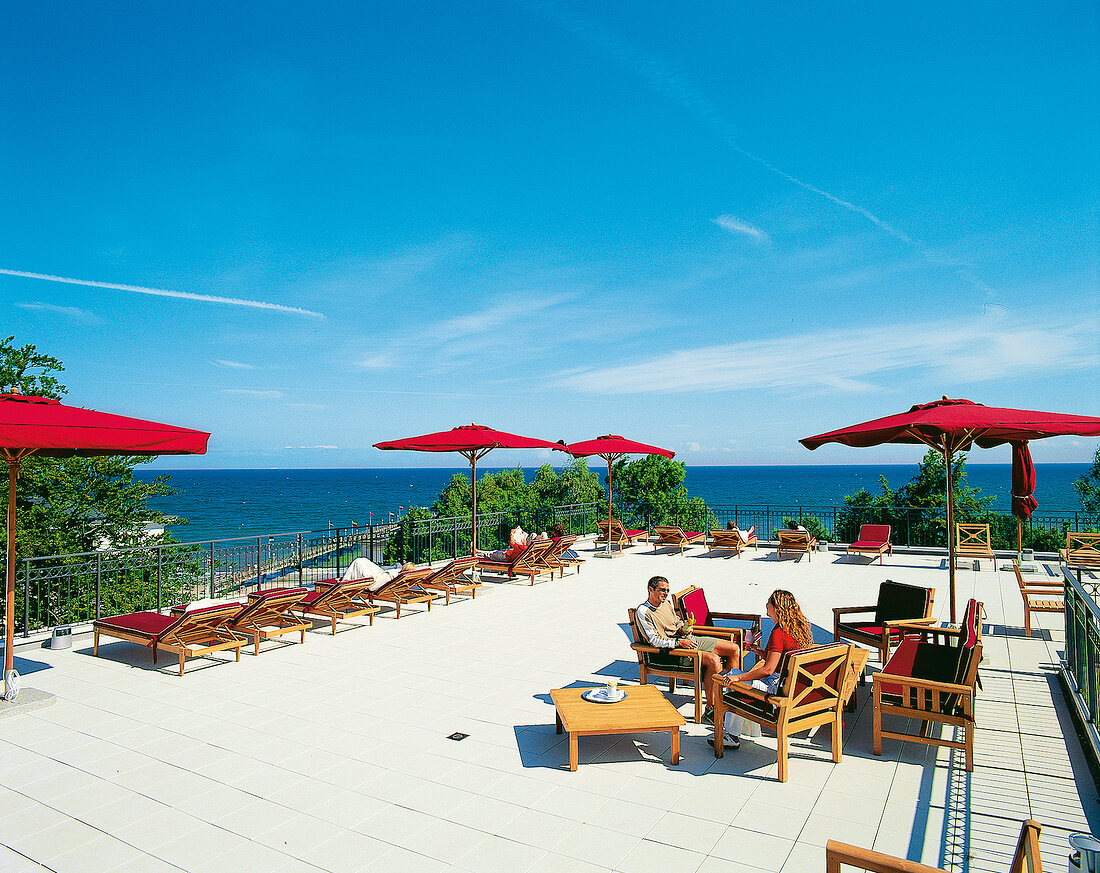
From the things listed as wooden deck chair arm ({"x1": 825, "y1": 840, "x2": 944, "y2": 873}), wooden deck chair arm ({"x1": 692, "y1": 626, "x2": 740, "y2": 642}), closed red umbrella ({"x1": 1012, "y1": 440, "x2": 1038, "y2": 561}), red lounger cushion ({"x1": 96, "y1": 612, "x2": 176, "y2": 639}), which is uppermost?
closed red umbrella ({"x1": 1012, "y1": 440, "x2": 1038, "y2": 561})

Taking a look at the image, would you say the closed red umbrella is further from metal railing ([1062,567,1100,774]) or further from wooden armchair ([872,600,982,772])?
wooden armchair ([872,600,982,772])

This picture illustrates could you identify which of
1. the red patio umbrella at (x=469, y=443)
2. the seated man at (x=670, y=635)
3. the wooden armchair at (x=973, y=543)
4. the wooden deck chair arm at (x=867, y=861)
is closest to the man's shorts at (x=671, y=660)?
the seated man at (x=670, y=635)

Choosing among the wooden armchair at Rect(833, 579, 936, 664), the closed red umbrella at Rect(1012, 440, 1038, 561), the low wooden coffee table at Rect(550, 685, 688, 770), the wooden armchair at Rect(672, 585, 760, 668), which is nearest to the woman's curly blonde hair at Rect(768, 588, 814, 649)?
the low wooden coffee table at Rect(550, 685, 688, 770)

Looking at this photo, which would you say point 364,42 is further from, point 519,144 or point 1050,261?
point 1050,261

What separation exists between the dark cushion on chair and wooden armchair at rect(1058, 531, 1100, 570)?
704 centimetres

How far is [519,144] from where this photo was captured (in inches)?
617

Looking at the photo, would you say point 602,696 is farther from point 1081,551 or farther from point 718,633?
point 1081,551

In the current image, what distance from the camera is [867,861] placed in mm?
1876

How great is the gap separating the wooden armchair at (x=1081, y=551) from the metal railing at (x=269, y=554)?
0.37 meters

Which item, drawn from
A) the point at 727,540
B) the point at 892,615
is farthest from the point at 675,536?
the point at 892,615

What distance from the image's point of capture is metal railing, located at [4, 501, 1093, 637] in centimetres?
864

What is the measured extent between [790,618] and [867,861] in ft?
9.40

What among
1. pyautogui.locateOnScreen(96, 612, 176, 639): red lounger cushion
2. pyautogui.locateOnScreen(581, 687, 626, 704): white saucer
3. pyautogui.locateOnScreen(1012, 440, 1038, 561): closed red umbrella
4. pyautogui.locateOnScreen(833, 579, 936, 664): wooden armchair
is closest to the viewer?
pyautogui.locateOnScreen(581, 687, 626, 704): white saucer

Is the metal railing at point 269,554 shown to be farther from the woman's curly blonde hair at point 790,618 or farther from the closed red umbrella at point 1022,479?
the woman's curly blonde hair at point 790,618
